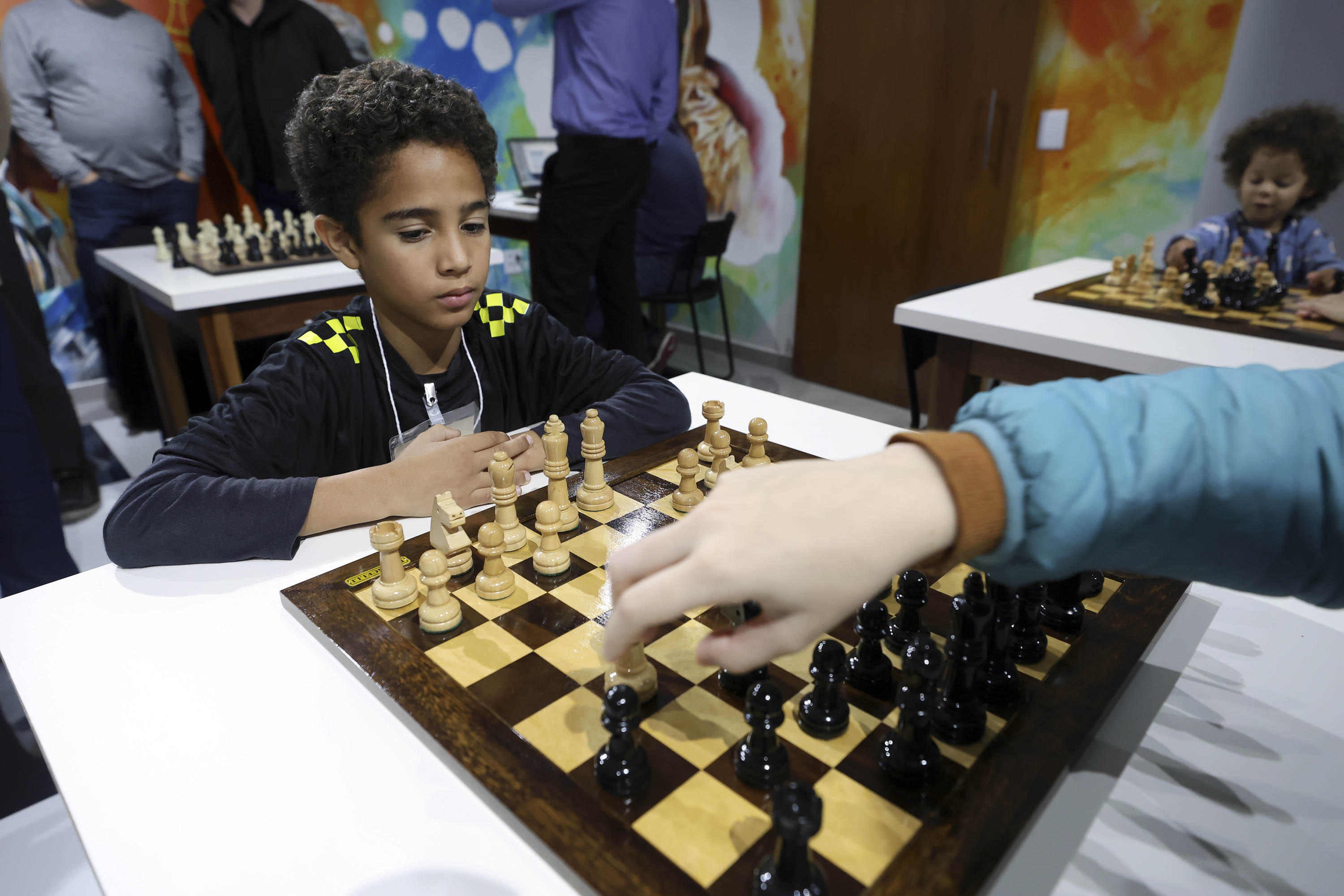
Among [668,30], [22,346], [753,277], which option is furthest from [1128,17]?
[22,346]

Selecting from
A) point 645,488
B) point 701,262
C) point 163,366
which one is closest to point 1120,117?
point 701,262

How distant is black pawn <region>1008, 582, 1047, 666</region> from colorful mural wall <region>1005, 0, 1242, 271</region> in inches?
115

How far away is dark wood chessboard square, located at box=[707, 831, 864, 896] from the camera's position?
1.73ft

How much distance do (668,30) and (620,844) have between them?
297 centimetres

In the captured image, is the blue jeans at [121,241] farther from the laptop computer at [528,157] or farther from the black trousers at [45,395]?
A: the laptop computer at [528,157]

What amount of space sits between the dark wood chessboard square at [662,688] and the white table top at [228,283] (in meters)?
1.73

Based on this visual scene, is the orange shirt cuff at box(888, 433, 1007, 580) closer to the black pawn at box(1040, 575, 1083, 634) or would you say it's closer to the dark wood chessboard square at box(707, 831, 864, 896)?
the dark wood chessboard square at box(707, 831, 864, 896)

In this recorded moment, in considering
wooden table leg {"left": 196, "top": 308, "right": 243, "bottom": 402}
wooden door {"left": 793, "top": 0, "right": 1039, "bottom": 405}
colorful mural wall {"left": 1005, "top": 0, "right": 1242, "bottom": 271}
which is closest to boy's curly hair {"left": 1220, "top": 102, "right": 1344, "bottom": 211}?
colorful mural wall {"left": 1005, "top": 0, "right": 1242, "bottom": 271}

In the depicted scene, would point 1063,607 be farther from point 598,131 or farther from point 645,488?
point 598,131

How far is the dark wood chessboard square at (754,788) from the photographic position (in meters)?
0.60

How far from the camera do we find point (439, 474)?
3.58 ft

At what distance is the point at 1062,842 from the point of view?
2.00 feet

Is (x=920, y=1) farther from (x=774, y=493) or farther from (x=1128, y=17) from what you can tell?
(x=774, y=493)

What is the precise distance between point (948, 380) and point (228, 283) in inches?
82.8
